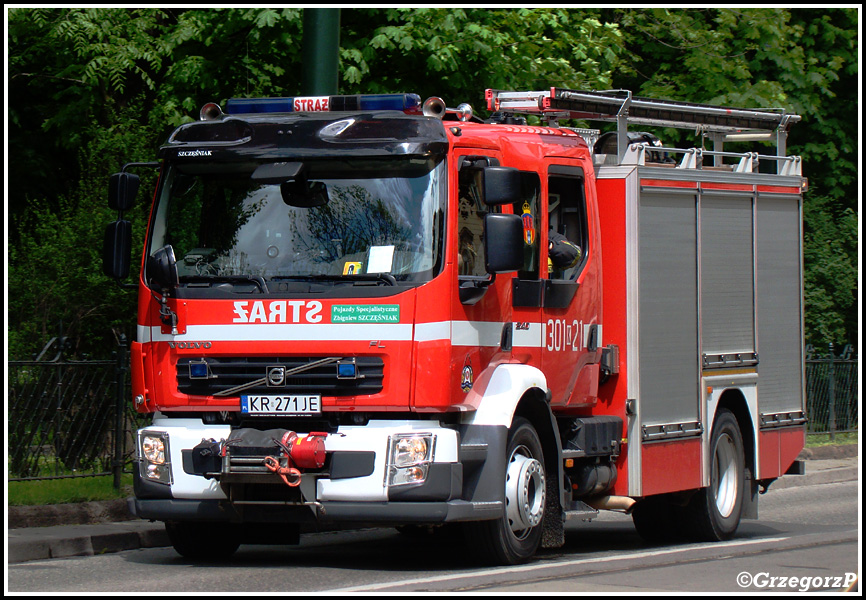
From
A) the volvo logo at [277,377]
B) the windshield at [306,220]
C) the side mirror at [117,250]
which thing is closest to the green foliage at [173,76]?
the side mirror at [117,250]

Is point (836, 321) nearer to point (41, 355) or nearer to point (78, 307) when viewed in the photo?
point (78, 307)

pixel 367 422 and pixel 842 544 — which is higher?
pixel 367 422

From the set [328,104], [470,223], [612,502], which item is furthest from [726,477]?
[328,104]

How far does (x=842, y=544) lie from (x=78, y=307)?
24.7 ft

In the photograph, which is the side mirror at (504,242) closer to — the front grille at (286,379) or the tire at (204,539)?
the front grille at (286,379)

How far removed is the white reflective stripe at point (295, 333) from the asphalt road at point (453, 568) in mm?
1499

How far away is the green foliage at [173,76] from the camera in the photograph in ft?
47.1

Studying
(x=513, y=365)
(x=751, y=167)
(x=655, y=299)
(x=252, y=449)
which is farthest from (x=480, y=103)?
(x=252, y=449)

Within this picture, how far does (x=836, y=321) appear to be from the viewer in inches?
920

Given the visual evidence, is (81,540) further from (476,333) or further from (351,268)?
(476,333)

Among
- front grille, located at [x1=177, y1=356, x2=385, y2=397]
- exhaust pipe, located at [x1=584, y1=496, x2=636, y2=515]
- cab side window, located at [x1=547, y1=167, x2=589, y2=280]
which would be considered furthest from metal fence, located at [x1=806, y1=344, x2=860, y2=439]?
front grille, located at [x1=177, y1=356, x2=385, y2=397]

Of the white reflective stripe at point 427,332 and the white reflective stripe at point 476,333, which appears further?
the white reflective stripe at point 476,333

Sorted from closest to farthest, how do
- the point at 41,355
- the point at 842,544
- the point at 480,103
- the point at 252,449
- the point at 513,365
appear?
1. the point at 252,449
2. the point at 513,365
3. the point at 842,544
4. the point at 41,355
5. the point at 480,103

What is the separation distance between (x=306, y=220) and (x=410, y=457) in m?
1.68
